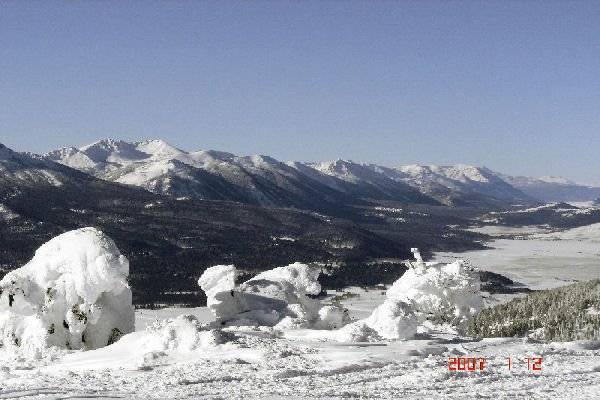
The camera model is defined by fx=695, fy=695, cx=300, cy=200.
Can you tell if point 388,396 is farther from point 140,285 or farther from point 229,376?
point 140,285

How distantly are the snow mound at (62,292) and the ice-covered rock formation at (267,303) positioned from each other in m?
9.95

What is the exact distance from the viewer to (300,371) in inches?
1548

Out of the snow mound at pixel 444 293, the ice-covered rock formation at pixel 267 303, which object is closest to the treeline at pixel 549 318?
the snow mound at pixel 444 293

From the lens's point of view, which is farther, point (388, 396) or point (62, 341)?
point (62, 341)

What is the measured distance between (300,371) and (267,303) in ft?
71.5

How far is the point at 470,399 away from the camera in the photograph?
34281 millimetres

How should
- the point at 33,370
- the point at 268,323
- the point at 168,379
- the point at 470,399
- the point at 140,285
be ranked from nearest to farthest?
1. the point at 470,399
2. the point at 168,379
3. the point at 33,370
4. the point at 268,323
5. the point at 140,285

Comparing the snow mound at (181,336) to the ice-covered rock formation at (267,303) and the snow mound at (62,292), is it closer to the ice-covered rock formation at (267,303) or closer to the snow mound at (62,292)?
the snow mound at (62,292)

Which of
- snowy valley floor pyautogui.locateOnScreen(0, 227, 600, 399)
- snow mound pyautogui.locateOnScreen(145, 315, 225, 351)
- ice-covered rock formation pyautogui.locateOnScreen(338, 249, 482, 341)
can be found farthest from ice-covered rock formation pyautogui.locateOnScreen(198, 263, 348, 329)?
snow mound pyautogui.locateOnScreen(145, 315, 225, 351)

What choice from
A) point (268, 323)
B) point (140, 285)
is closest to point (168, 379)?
point (268, 323)

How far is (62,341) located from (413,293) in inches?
1200
